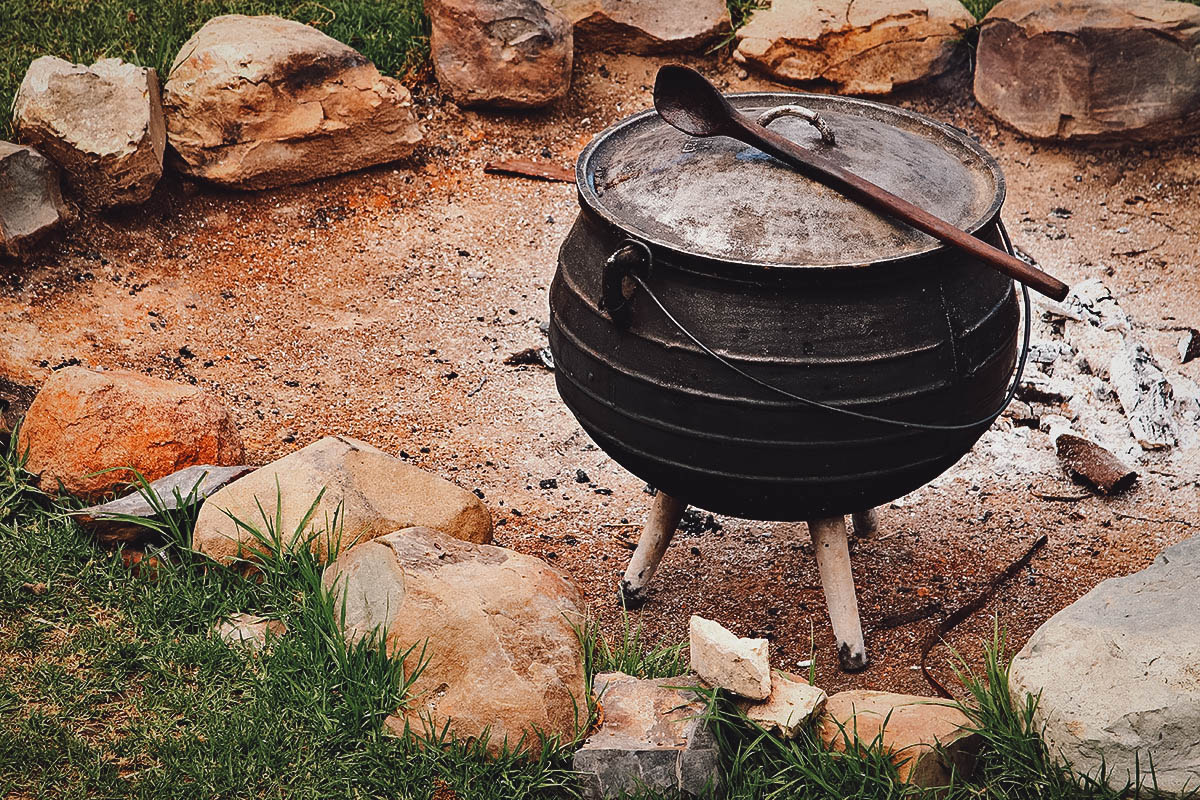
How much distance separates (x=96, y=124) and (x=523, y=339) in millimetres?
1823

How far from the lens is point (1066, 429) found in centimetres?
406

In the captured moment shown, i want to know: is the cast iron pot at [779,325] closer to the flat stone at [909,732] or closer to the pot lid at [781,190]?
the pot lid at [781,190]

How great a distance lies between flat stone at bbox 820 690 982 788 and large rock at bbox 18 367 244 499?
2.03 m

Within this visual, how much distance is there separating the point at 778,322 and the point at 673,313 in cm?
23

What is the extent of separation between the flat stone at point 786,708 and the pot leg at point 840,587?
19.1 inches

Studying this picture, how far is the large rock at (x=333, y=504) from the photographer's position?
10.4 feet

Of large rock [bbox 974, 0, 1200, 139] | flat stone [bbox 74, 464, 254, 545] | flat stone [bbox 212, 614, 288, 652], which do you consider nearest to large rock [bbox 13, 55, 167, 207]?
flat stone [bbox 74, 464, 254, 545]

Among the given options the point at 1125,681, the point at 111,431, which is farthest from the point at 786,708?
the point at 111,431

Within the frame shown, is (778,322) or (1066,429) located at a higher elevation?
(778,322)

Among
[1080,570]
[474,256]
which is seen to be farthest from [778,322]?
[474,256]

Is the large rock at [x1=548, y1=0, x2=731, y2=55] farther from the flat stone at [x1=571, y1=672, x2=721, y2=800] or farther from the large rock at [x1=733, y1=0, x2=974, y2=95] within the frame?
the flat stone at [x1=571, y1=672, x2=721, y2=800]

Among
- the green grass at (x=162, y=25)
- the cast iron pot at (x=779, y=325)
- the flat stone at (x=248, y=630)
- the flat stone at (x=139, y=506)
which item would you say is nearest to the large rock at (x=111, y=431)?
the flat stone at (x=139, y=506)

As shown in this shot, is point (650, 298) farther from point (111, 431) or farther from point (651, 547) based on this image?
point (111, 431)

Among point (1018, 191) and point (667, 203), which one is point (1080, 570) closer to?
point (667, 203)
